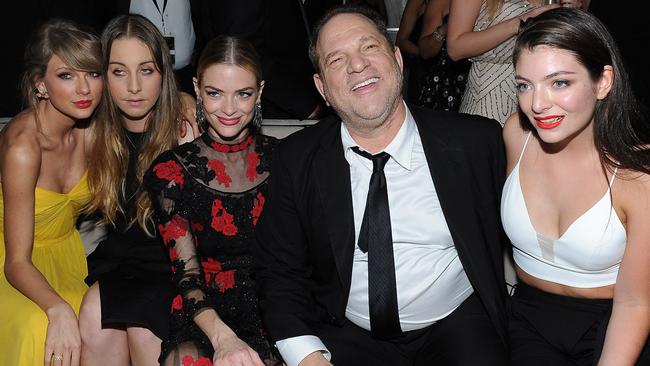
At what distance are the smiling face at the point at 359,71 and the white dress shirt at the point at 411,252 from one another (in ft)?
0.39

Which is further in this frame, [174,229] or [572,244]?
[174,229]

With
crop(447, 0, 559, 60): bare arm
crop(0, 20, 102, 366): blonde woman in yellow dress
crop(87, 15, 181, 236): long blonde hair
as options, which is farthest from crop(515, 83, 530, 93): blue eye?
crop(0, 20, 102, 366): blonde woman in yellow dress

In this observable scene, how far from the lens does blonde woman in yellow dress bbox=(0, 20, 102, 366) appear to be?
105 inches

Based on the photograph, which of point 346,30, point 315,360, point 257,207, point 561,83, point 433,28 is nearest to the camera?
A: point 561,83

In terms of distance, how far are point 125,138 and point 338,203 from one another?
1007 mm

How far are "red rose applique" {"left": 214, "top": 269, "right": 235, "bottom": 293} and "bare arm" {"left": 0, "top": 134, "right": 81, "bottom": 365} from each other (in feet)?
1.61

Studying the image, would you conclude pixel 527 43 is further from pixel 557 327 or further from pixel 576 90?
pixel 557 327

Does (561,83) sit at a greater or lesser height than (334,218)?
greater

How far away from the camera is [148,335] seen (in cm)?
266

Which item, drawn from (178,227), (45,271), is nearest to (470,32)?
(178,227)

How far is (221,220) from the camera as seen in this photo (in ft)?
8.89

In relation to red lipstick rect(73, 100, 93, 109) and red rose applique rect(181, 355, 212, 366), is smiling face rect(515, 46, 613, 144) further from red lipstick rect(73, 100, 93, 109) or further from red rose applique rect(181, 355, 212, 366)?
red lipstick rect(73, 100, 93, 109)

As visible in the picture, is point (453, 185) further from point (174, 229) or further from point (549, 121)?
point (174, 229)

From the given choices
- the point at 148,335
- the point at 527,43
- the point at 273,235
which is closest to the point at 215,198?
the point at 273,235
